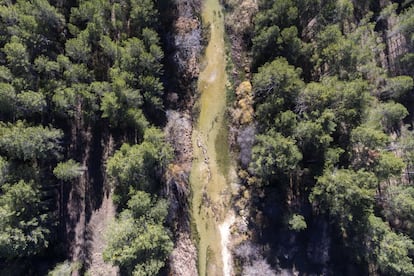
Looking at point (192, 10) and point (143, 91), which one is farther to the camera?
point (192, 10)

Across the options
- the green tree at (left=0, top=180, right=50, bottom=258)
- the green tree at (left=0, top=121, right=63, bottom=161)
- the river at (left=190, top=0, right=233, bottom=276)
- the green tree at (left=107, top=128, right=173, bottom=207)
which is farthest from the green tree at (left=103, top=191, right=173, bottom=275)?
the green tree at (left=0, top=121, right=63, bottom=161)

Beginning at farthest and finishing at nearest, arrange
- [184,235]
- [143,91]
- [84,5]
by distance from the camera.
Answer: [184,235] → [143,91] → [84,5]

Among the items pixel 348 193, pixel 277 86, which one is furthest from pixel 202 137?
pixel 348 193

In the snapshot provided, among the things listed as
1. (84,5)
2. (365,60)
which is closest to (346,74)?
(365,60)

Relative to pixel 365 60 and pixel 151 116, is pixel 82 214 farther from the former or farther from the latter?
pixel 365 60

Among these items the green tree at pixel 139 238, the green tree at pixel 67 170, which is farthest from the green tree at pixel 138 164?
the green tree at pixel 67 170

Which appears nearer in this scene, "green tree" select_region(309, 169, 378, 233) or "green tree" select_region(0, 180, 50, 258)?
"green tree" select_region(309, 169, 378, 233)

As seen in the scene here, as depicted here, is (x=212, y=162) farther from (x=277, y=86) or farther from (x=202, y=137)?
(x=277, y=86)

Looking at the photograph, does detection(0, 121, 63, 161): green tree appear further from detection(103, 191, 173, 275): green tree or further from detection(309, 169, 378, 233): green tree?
detection(309, 169, 378, 233): green tree
